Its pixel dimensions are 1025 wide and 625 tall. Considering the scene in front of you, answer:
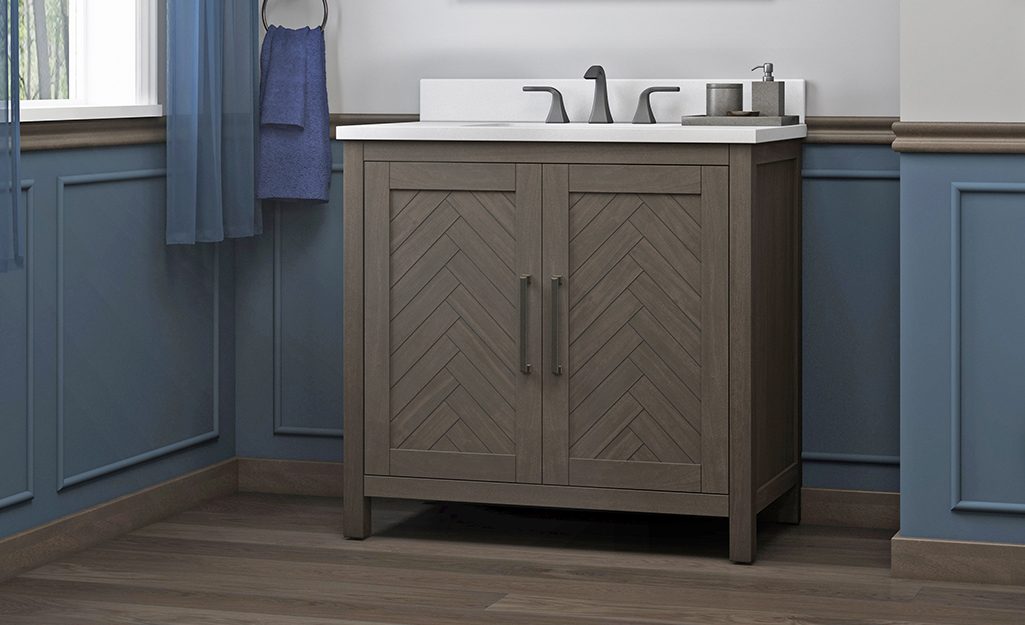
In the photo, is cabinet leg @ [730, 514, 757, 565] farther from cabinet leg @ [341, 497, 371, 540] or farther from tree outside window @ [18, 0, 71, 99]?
tree outside window @ [18, 0, 71, 99]

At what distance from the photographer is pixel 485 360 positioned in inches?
114

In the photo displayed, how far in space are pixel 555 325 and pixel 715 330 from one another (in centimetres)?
34

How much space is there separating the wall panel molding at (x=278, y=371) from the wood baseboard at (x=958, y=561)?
1.46 m

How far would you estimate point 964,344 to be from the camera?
2652mm

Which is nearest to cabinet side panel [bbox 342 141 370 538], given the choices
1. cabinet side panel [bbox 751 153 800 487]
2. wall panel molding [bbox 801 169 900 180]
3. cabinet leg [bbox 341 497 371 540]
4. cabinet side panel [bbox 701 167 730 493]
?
cabinet leg [bbox 341 497 371 540]

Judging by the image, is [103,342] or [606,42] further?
[606,42]

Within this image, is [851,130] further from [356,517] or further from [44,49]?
[44,49]

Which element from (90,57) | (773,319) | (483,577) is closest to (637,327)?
(773,319)

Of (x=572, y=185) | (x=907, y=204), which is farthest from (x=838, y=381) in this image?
(x=572, y=185)

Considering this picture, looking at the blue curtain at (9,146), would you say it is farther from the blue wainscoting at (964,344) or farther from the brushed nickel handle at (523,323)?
the blue wainscoting at (964,344)

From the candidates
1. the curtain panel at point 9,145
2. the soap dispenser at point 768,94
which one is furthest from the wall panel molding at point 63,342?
the soap dispenser at point 768,94

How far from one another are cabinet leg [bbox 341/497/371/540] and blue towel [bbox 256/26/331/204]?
785 mm

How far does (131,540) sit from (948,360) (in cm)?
180

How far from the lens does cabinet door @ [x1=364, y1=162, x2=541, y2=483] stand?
286cm
